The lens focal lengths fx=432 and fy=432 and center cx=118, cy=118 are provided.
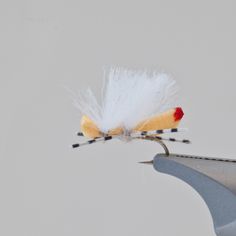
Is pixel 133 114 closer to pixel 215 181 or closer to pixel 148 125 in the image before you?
pixel 148 125

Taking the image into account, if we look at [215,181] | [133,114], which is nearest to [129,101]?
[133,114]

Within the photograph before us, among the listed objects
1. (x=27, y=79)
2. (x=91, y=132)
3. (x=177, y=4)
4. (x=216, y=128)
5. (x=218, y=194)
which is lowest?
(x=218, y=194)

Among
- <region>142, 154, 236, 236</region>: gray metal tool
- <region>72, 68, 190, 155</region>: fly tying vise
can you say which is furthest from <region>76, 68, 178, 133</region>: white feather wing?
<region>142, 154, 236, 236</region>: gray metal tool

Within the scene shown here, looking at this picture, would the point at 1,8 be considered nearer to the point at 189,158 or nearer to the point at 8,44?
the point at 8,44

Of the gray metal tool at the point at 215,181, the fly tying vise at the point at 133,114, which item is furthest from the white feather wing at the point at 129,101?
the gray metal tool at the point at 215,181

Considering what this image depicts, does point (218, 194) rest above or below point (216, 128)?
below

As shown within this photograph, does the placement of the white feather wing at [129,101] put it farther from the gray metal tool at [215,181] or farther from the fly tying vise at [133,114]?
the gray metal tool at [215,181]

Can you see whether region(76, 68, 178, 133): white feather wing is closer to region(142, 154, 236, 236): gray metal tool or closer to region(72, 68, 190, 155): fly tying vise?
region(72, 68, 190, 155): fly tying vise

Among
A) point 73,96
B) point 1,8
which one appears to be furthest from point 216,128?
point 1,8

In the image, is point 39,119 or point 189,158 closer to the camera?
point 189,158
